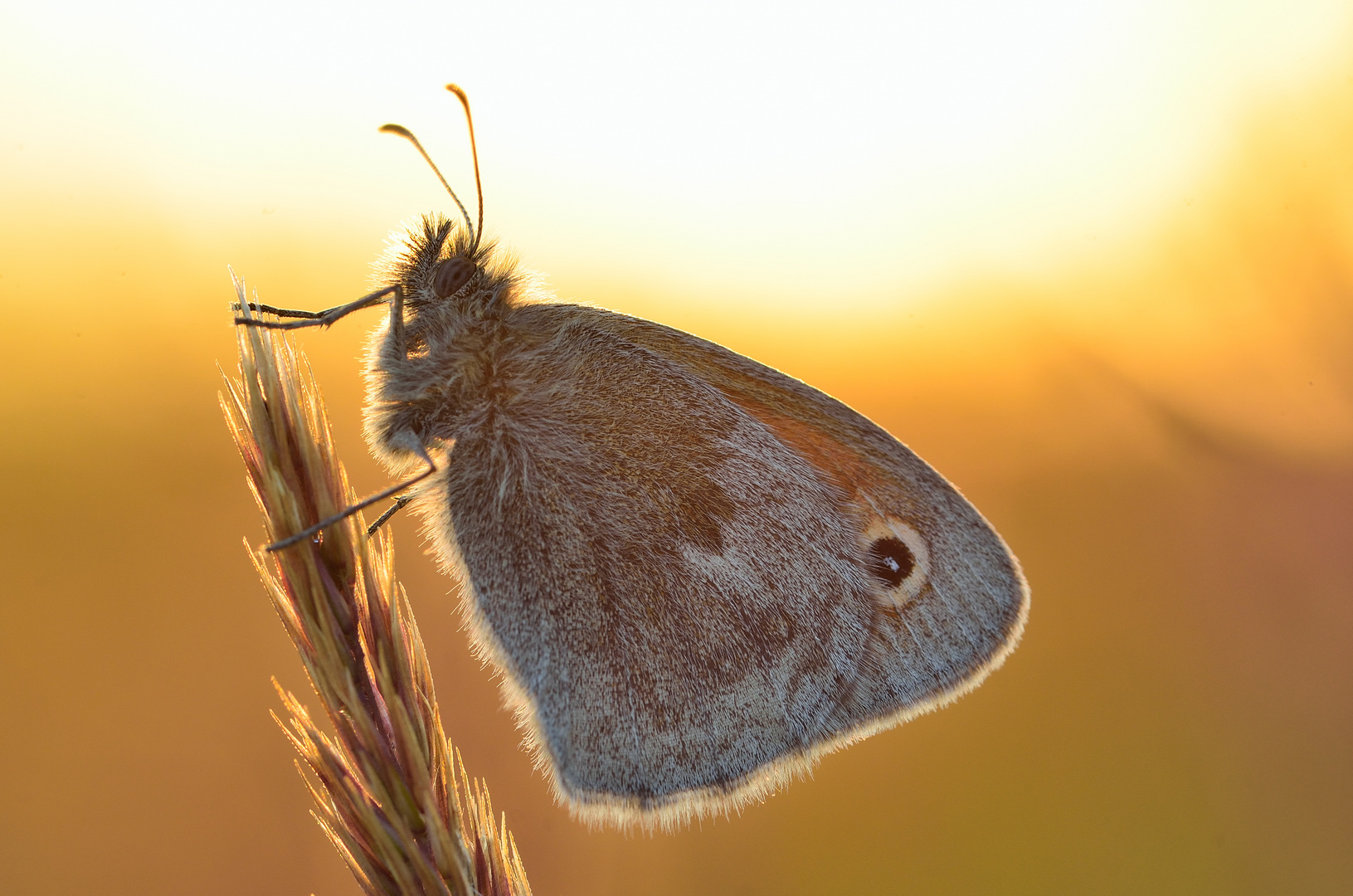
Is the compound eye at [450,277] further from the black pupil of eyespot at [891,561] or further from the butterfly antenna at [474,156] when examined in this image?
the black pupil of eyespot at [891,561]

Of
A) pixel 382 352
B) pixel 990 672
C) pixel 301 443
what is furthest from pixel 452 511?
pixel 990 672

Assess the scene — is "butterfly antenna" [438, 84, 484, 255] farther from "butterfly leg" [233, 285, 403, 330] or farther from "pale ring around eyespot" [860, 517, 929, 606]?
"pale ring around eyespot" [860, 517, 929, 606]

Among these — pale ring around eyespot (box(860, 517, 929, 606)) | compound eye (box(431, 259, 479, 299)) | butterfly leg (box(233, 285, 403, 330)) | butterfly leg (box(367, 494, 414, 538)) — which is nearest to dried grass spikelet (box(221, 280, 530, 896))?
butterfly leg (box(233, 285, 403, 330))

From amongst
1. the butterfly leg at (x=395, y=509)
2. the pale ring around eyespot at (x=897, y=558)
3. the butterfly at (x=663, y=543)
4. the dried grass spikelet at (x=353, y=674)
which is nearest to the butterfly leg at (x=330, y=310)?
the butterfly at (x=663, y=543)

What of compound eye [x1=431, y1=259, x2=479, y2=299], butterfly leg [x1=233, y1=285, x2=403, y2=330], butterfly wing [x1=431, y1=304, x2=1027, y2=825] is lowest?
butterfly wing [x1=431, y1=304, x2=1027, y2=825]

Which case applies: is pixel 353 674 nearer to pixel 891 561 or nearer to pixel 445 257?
pixel 445 257

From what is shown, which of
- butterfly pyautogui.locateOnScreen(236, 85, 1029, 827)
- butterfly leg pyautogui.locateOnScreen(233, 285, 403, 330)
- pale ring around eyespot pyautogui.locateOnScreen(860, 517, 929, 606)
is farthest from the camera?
pale ring around eyespot pyautogui.locateOnScreen(860, 517, 929, 606)

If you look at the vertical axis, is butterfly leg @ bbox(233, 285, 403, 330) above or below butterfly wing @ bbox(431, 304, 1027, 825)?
above
